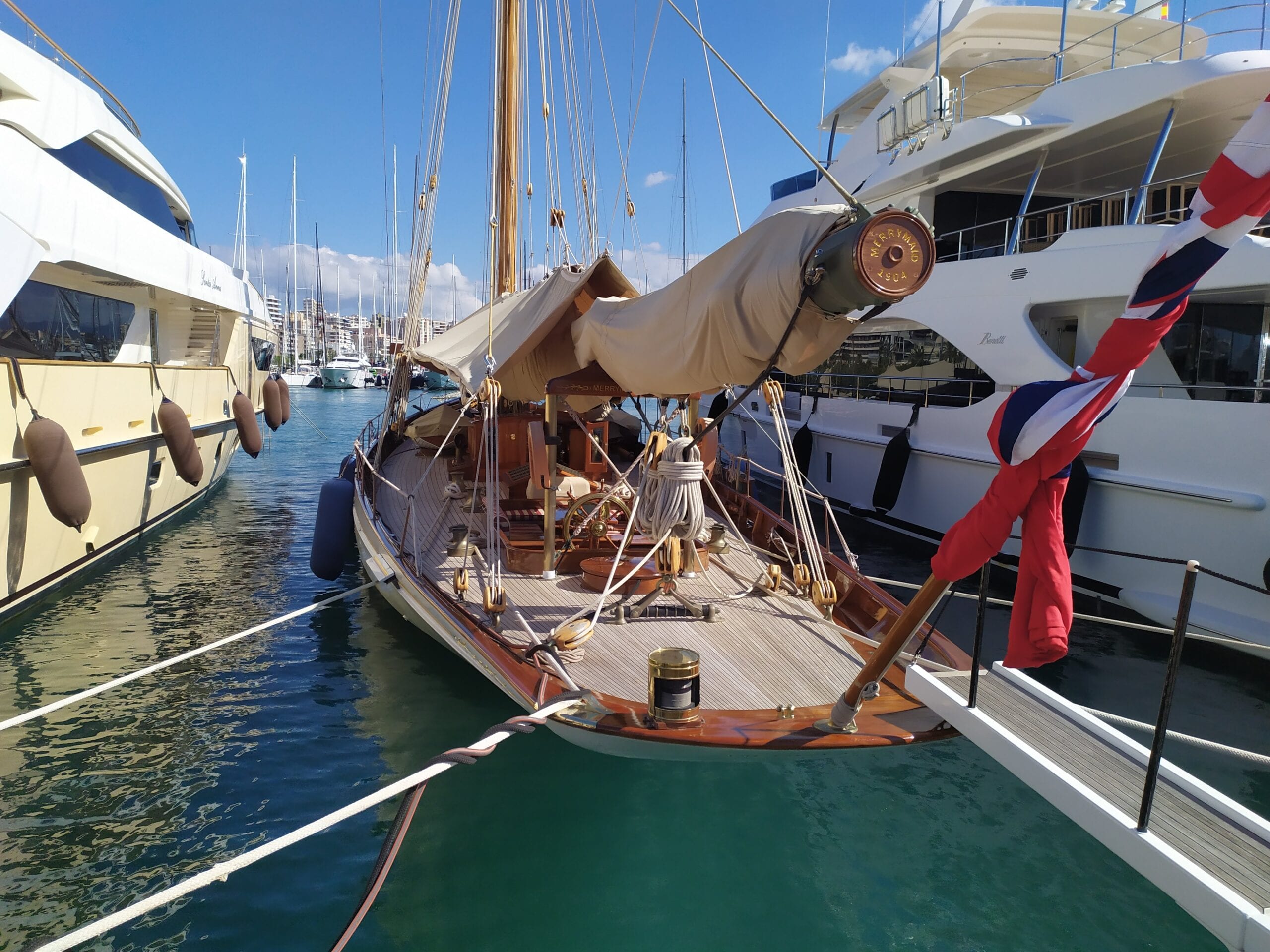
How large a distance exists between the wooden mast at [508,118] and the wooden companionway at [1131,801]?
788 centimetres

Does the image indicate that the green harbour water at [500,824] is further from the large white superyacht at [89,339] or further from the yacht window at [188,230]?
the yacht window at [188,230]

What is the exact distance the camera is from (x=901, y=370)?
42.9 ft

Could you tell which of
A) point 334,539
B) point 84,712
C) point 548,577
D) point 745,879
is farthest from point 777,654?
point 334,539

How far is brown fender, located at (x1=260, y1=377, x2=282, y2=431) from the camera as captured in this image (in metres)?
16.7

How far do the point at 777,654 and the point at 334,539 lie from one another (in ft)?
19.7

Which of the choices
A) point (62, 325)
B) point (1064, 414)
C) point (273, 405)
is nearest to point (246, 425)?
point (273, 405)

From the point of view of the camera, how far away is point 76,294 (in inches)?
401

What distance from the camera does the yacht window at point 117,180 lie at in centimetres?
1033

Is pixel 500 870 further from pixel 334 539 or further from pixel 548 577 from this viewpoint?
pixel 334 539

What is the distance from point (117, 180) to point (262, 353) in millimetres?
8062

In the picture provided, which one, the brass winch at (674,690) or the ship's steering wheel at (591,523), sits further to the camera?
the ship's steering wheel at (591,523)

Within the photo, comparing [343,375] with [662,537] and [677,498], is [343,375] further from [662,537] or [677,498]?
[677,498]

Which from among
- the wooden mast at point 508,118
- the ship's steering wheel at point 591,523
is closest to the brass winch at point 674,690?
the ship's steering wheel at point 591,523

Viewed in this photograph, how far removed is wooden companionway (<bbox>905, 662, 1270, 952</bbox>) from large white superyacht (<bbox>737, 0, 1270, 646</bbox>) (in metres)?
3.85
